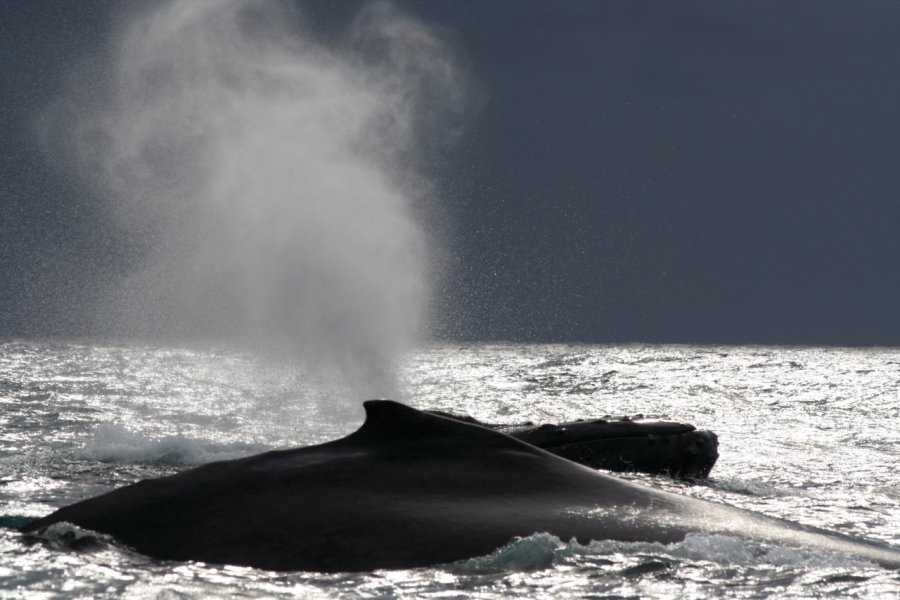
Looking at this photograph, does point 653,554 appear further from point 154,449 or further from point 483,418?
point 483,418

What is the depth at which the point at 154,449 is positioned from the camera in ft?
54.4

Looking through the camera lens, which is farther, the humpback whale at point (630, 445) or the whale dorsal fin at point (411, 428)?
the humpback whale at point (630, 445)

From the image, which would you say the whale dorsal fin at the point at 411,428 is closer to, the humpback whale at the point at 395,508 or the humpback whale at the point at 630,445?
the humpback whale at the point at 395,508

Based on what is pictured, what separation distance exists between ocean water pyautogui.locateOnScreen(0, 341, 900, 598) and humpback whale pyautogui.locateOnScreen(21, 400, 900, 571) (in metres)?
0.15

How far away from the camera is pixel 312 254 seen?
41.6 meters

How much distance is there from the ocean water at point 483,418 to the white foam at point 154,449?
0.05 meters

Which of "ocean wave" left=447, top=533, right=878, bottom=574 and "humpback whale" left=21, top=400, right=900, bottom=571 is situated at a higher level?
"humpback whale" left=21, top=400, right=900, bottom=571

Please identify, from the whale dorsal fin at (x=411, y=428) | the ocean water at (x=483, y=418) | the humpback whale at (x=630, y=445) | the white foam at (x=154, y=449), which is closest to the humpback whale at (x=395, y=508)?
the whale dorsal fin at (x=411, y=428)

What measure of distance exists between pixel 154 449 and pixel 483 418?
39.5ft

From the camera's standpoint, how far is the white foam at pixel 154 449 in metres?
15.2

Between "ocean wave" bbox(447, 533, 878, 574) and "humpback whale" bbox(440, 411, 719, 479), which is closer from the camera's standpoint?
"ocean wave" bbox(447, 533, 878, 574)

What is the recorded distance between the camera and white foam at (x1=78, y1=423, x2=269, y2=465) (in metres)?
15.2

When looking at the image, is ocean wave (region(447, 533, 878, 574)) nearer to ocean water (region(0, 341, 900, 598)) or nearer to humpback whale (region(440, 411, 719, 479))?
ocean water (region(0, 341, 900, 598))

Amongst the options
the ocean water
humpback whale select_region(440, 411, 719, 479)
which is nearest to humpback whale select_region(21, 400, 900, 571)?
the ocean water
